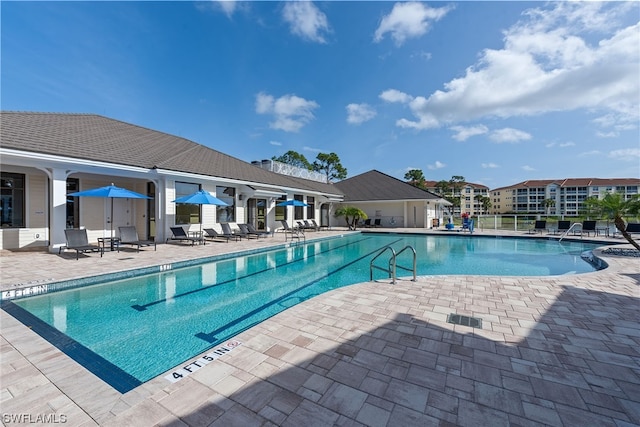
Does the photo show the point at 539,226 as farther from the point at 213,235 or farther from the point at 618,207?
the point at 213,235

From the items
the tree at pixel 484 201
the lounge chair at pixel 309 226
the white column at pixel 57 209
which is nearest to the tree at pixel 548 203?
the tree at pixel 484 201

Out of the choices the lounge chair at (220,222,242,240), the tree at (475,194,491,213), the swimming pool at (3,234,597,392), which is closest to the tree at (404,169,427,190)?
the tree at (475,194,491,213)

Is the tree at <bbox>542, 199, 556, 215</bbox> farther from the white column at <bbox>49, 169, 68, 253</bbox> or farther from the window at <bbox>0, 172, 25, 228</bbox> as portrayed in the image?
the window at <bbox>0, 172, 25, 228</bbox>

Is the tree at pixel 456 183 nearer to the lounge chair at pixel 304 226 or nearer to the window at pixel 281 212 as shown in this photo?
the lounge chair at pixel 304 226

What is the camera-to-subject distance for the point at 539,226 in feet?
62.3

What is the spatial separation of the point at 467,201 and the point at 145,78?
304 feet

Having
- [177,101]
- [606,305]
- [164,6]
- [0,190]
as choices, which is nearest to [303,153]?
[177,101]

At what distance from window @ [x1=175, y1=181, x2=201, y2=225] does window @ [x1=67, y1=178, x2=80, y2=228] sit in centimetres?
379

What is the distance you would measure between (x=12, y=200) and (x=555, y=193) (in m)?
109

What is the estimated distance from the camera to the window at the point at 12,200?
9742mm

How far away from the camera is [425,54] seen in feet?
47.9

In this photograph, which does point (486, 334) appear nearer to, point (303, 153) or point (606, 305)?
point (606, 305)

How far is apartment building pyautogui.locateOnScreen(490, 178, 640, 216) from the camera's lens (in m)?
73.2

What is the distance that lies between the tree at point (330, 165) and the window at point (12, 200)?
40.4 meters
